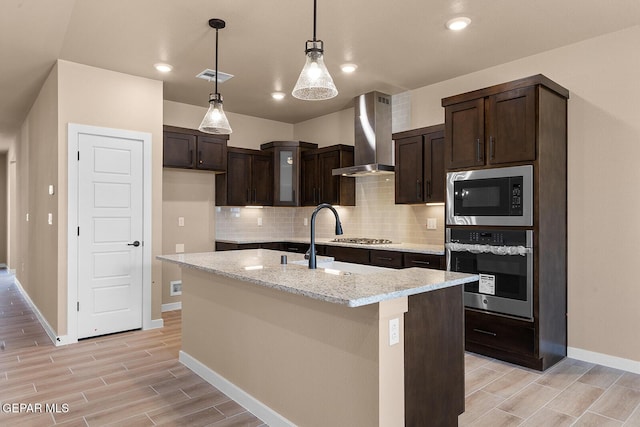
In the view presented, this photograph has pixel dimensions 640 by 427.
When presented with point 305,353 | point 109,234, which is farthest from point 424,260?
point 109,234

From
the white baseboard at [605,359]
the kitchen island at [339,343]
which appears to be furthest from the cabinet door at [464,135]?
the white baseboard at [605,359]

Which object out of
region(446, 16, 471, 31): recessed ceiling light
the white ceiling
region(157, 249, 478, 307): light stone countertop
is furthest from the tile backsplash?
region(157, 249, 478, 307): light stone countertop

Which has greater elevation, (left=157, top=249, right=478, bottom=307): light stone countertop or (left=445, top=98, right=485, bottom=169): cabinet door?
(left=445, top=98, right=485, bottom=169): cabinet door

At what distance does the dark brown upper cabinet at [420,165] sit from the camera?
4270 millimetres

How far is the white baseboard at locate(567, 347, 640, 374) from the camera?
3.22 metres

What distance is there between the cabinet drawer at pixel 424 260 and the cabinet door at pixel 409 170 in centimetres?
67

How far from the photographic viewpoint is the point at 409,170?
15.0 feet

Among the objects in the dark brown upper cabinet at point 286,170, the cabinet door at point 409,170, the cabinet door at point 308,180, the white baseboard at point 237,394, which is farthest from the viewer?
the dark brown upper cabinet at point 286,170

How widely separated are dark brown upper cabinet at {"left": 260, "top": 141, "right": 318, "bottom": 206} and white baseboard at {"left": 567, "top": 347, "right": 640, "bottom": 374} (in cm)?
378

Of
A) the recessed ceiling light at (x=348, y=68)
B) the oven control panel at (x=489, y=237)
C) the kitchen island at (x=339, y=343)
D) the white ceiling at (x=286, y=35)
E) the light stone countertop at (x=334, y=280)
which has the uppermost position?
the white ceiling at (x=286, y=35)

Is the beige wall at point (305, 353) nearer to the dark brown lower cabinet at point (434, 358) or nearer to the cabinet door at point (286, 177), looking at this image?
the dark brown lower cabinet at point (434, 358)

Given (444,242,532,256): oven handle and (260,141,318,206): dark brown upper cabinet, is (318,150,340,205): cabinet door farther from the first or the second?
(444,242,532,256): oven handle

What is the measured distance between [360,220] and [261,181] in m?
1.54

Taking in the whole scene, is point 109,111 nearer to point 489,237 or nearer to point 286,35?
point 286,35
